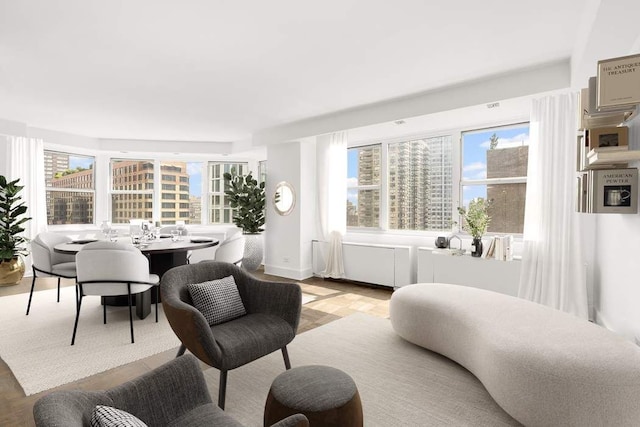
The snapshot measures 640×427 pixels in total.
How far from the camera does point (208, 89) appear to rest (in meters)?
3.98

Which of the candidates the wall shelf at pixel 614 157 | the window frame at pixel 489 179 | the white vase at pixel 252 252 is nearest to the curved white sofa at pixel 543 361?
the wall shelf at pixel 614 157

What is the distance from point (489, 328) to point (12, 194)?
6.36m

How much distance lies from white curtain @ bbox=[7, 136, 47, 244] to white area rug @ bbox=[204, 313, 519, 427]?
514 centimetres

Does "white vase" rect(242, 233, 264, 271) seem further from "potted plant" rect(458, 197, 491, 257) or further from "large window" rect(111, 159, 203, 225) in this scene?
"potted plant" rect(458, 197, 491, 257)

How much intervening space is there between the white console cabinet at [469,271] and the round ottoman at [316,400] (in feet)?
9.47

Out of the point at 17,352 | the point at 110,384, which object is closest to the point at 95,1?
the point at 110,384

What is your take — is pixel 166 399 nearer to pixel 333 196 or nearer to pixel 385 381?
pixel 385 381

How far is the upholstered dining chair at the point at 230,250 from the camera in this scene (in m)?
3.84

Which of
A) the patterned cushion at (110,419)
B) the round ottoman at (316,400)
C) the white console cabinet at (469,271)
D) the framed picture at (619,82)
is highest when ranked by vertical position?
the framed picture at (619,82)

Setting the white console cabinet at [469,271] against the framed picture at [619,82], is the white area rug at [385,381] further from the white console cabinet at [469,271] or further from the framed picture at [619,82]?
the framed picture at [619,82]

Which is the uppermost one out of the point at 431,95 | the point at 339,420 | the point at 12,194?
the point at 431,95

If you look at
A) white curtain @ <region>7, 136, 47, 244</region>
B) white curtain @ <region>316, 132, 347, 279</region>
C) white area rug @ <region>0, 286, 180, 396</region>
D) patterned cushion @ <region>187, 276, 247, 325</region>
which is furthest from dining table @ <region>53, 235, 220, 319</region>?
white curtain @ <region>7, 136, 47, 244</region>

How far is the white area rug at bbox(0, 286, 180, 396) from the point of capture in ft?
8.21

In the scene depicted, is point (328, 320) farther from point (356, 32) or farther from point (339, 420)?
point (356, 32)
